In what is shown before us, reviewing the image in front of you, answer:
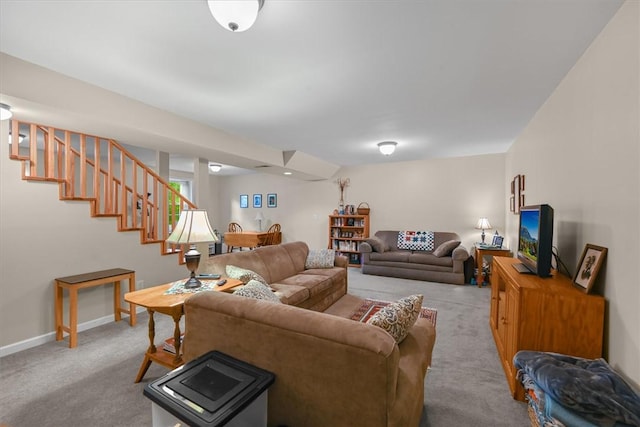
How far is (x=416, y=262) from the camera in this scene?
506 centimetres

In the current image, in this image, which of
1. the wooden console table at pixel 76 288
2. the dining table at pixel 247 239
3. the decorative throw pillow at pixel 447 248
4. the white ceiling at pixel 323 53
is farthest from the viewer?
the dining table at pixel 247 239

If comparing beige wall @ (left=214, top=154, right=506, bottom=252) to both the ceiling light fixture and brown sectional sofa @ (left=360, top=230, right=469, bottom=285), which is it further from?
the ceiling light fixture

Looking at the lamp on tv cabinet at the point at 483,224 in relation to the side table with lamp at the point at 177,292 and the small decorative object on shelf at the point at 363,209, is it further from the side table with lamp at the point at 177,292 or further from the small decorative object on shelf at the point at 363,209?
the side table with lamp at the point at 177,292

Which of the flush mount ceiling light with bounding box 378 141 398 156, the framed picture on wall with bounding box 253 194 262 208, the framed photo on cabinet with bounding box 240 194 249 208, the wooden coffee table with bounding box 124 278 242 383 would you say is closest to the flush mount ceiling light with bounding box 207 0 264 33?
the wooden coffee table with bounding box 124 278 242 383

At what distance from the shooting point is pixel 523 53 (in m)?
2.00

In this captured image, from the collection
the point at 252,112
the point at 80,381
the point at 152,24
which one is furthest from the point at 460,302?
the point at 152,24

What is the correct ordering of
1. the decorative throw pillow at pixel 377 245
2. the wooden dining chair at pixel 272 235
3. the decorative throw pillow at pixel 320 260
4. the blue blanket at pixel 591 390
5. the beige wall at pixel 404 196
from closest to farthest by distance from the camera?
the blue blanket at pixel 591 390, the decorative throw pillow at pixel 320 260, the beige wall at pixel 404 196, the decorative throw pillow at pixel 377 245, the wooden dining chair at pixel 272 235

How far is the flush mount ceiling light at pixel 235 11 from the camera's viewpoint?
1.34m

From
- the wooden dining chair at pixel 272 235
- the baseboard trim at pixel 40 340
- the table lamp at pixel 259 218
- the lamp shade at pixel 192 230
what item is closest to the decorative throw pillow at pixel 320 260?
the lamp shade at pixel 192 230

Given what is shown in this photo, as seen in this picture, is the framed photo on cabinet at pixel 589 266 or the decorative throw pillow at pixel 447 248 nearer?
the framed photo on cabinet at pixel 589 266

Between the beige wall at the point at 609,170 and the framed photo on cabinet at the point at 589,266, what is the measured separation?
4 centimetres

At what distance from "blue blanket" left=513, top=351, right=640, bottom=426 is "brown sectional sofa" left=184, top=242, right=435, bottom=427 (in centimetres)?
57

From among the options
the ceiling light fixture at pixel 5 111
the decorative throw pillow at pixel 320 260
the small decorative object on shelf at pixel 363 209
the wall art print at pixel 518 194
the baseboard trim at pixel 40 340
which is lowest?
the baseboard trim at pixel 40 340

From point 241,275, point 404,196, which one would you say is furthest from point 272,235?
point 241,275
